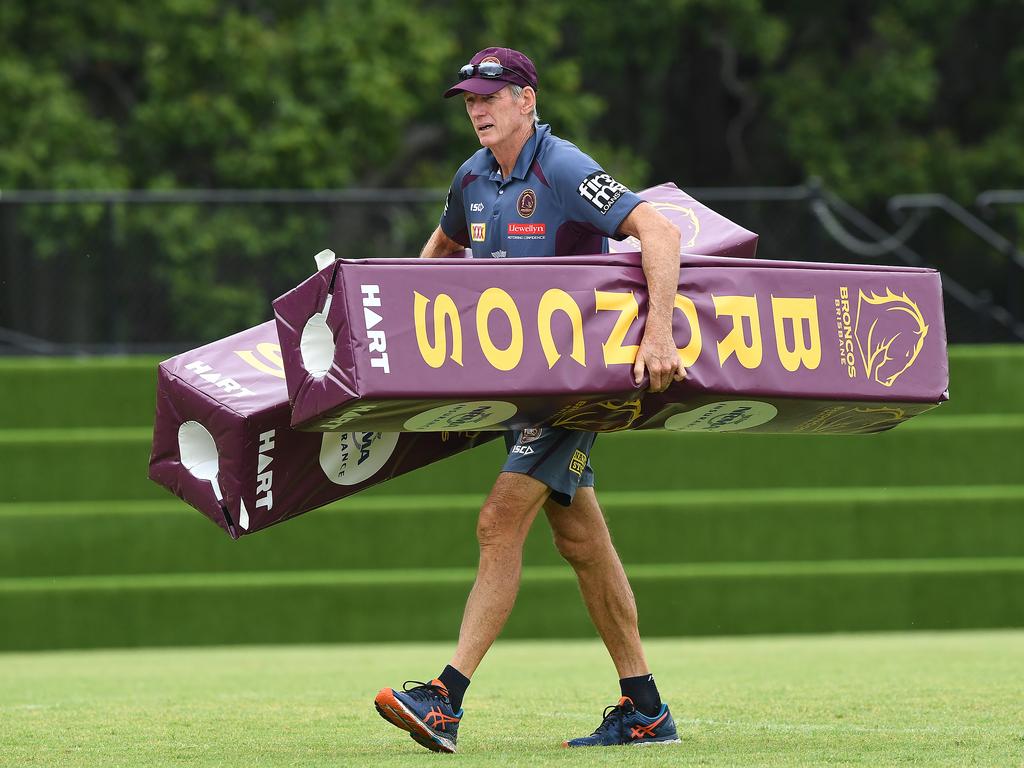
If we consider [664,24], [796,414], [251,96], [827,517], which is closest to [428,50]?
[251,96]

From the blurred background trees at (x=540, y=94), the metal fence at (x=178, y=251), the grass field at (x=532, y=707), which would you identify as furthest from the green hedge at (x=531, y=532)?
the blurred background trees at (x=540, y=94)

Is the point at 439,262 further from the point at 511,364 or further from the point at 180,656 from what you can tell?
the point at 180,656

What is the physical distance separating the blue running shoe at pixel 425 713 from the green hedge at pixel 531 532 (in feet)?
19.5

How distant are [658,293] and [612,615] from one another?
3.66ft

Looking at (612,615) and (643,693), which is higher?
(612,615)

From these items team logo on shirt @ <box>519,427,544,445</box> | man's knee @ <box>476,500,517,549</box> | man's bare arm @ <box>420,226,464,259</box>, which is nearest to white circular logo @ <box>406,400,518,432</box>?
team logo on shirt @ <box>519,427,544,445</box>

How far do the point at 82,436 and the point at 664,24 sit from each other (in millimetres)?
12924

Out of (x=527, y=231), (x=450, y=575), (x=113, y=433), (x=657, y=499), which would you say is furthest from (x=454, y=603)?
(x=527, y=231)

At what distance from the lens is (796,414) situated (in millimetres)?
5875

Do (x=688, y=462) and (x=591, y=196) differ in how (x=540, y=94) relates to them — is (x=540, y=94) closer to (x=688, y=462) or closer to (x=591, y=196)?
(x=688, y=462)

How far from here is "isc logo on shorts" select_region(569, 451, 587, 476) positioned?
5730 millimetres

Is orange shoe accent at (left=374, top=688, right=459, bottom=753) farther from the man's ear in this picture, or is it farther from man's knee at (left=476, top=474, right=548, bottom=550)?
the man's ear

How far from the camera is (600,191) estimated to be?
562cm

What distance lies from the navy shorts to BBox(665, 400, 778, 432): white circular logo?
0.37 meters
